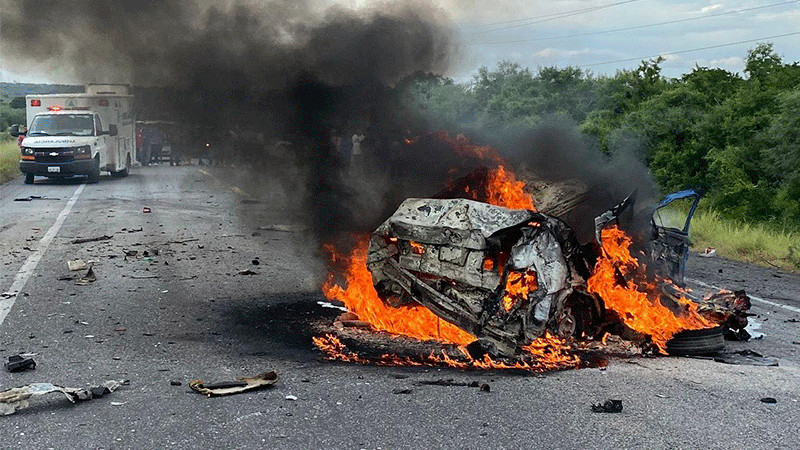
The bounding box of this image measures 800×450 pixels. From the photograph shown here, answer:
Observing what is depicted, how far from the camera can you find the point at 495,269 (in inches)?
247

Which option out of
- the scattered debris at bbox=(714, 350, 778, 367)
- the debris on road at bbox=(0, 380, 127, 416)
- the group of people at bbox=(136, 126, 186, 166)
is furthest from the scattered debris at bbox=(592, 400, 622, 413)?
the group of people at bbox=(136, 126, 186, 166)

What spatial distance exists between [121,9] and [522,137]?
240 inches

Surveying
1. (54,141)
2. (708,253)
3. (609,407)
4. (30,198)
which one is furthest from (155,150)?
(609,407)

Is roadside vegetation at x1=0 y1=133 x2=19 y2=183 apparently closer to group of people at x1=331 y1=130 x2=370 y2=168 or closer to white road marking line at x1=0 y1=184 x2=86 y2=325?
white road marking line at x1=0 y1=184 x2=86 y2=325

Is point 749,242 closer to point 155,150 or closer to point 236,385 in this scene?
point 236,385

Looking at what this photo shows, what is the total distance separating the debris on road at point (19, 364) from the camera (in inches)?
222

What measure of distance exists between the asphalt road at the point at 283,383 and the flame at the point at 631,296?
0.37 metres

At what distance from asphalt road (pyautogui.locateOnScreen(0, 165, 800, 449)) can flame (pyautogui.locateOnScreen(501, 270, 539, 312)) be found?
59 centimetres

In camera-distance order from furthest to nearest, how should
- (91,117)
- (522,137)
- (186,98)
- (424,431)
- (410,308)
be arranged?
1. (91,117)
2. (186,98)
3. (522,137)
4. (410,308)
5. (424,431)

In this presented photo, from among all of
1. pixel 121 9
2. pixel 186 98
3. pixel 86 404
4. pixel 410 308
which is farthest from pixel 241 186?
pixel 86 404

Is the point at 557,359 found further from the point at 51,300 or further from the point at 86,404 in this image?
the point at 51,300

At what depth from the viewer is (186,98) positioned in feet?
40.4

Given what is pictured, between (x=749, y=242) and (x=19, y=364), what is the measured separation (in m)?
12.3

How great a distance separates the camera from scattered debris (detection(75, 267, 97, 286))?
9091 mm
